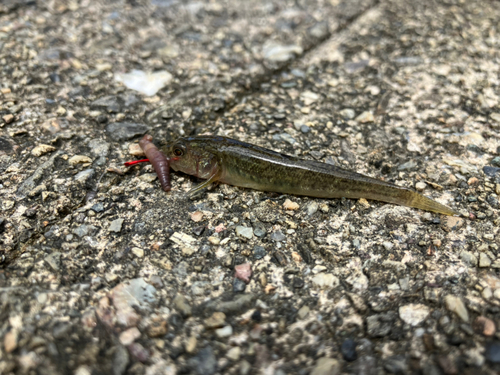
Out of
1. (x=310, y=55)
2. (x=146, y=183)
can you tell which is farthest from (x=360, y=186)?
(x=310, y=55)

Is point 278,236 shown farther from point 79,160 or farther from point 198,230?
point 79,160

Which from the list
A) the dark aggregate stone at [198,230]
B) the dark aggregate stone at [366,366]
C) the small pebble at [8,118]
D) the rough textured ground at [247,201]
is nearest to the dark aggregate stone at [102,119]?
the rough textured ground at [247,201]

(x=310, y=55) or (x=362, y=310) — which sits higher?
(x=310, y=55)

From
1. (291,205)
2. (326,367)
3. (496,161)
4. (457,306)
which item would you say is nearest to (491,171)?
(496,161)

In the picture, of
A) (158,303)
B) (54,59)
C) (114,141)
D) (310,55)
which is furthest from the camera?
(310,55)

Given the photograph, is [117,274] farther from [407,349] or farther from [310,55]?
[310,55]
